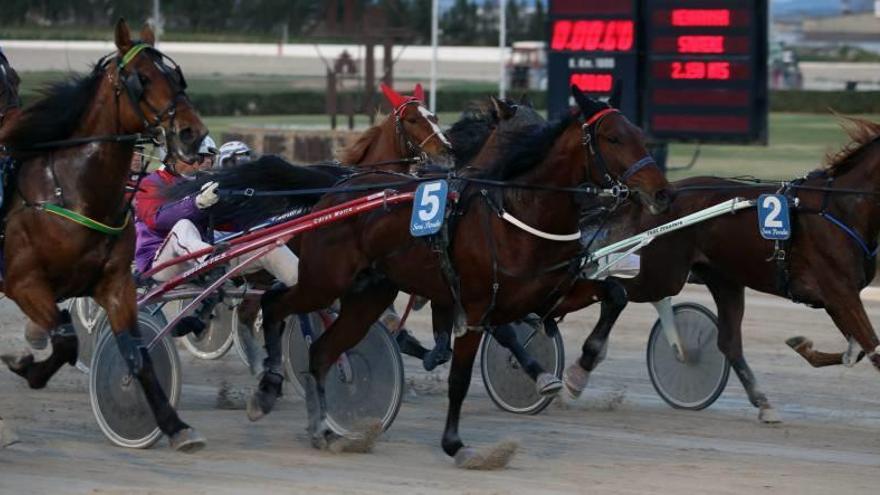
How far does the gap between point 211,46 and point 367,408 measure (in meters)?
26.4

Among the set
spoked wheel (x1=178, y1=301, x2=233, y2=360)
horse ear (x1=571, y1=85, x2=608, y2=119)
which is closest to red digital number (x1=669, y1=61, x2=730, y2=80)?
spoked wheel (x1=178, y1=301, x2=233, y2=360)

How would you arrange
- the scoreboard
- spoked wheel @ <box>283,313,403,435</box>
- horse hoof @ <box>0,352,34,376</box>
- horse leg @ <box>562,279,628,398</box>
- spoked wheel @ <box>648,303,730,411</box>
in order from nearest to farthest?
spoked wheel @ <box>283,313,403,435</box> < horse hoof @ <box>0,352,34,376</box> < horse leg @ <box>562,279,628,398</box> < spoked wheel @ <box>648,303,730,411</box> < the scoreboard

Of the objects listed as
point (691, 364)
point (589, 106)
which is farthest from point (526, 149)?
point (691, 364)

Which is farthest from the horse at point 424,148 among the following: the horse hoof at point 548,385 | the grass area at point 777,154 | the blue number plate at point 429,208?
the grass area at point 777,154

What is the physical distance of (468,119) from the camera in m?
8.66

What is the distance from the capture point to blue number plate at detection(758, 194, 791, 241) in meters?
8.07

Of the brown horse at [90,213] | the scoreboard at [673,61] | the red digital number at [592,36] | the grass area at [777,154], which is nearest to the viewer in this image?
the brown horse at [90,213]

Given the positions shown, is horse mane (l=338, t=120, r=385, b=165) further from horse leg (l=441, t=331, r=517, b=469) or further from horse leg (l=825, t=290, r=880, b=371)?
horse leg (l=825, t=290, r=880, b=371)

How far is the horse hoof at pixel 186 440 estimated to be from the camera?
6.80m

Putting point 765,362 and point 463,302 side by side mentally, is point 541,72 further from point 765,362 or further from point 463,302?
point 463,302

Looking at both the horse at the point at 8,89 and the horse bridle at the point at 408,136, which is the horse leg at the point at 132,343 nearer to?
the horse at the point at 8,89

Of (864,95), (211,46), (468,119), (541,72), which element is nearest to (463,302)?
(468,119)

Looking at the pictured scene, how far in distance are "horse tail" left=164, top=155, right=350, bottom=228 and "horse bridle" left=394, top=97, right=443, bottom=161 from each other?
94cm

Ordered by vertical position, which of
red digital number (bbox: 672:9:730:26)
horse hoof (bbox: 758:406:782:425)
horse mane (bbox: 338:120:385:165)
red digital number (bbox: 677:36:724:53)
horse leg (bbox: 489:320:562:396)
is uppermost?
red digital number (bbox: 672:9:730:26)
